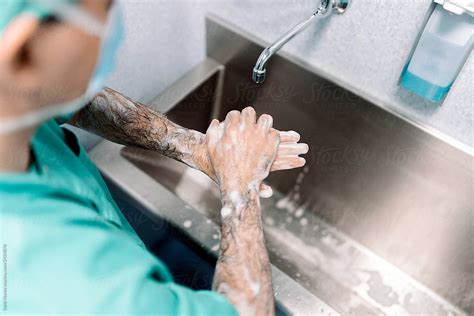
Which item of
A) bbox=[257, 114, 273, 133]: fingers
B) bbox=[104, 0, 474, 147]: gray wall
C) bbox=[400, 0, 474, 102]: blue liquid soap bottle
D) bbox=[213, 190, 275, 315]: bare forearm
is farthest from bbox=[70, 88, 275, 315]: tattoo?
bbox=[400, 0, 474, 102]: blue liquid soap bottle

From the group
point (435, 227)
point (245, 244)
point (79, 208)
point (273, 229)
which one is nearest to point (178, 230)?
point (245, 244)

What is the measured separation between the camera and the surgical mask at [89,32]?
0.36 meters

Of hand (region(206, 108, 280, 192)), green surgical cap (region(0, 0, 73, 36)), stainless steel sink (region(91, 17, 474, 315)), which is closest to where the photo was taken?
green surgical cap (region(0, 0, 73, 36))

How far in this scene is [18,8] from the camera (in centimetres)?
34

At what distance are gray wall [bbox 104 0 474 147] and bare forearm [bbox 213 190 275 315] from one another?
478mm

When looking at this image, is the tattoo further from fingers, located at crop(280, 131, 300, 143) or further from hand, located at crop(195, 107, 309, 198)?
fingers, located at crop(280, 131, 300, 143)

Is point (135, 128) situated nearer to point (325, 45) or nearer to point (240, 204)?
point (240, 204)

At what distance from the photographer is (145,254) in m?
0.51

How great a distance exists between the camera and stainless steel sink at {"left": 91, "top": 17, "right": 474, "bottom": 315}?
0.97 meters

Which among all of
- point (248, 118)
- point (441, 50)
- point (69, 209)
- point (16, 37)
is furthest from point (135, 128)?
point (441, 50)

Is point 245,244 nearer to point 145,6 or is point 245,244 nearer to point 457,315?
point 145,6

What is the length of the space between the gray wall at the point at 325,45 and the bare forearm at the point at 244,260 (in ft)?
1.57

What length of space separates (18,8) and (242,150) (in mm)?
433

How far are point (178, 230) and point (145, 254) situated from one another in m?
0.33
